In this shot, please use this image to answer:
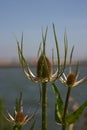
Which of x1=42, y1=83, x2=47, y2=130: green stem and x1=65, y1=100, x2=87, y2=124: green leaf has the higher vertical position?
x1=42, y1=83, x2=47, y2=130: green stem

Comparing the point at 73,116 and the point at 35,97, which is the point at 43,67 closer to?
the point at 73,116

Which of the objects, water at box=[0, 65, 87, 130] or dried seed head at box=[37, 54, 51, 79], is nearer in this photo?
dried seed head at box=[37, 54, 51, 79]

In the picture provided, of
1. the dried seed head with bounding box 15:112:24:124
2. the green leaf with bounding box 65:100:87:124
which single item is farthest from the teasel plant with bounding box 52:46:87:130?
the dried seed head with bounding box 15:112:24:124

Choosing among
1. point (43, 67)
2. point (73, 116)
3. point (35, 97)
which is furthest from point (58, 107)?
point (35, 97)

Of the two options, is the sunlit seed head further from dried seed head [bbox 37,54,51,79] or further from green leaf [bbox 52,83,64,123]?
green leaf [bbox 52,83,64,123]

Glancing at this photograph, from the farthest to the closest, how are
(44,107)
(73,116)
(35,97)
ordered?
1. (35,97)
2. (73,116)
3. (44,107)

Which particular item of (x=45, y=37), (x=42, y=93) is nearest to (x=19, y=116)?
(x=42, y=93)

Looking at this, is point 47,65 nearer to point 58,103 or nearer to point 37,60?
point 37,60

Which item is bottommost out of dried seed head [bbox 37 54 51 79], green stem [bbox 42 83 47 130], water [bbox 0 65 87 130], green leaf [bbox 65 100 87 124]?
water [bbox 0 65 87 130]
